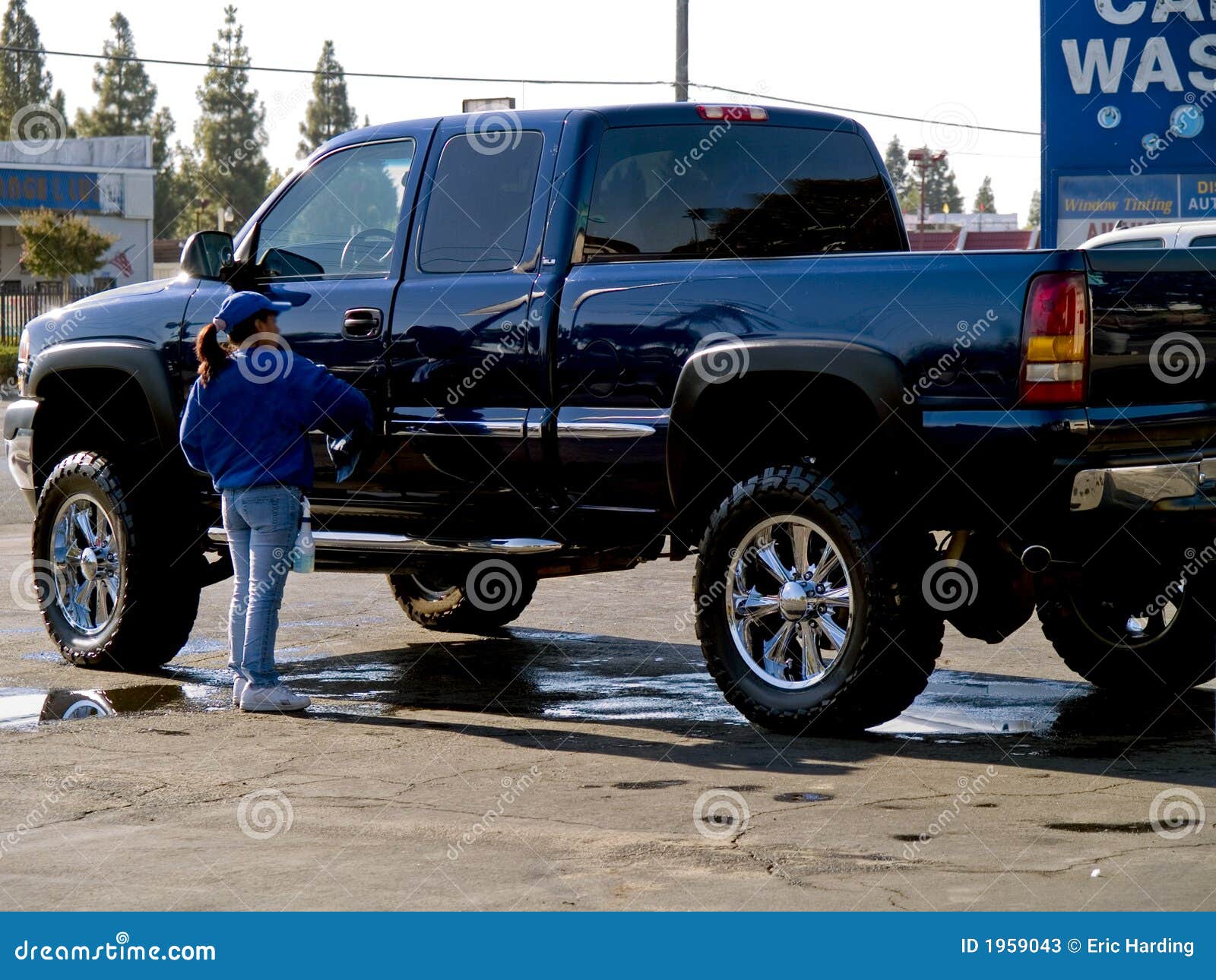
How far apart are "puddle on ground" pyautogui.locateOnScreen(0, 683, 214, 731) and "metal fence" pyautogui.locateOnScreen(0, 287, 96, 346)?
34385 millimetres

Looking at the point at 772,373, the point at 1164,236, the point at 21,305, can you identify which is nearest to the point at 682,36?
the point at 1164,236

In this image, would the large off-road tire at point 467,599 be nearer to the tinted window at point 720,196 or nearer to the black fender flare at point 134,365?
the black fender flare at point 134,365

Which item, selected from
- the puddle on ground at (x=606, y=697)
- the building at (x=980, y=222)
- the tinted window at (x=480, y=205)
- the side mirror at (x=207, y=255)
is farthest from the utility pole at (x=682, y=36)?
the building at (x=980, y=222)

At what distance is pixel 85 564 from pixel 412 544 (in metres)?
2.11

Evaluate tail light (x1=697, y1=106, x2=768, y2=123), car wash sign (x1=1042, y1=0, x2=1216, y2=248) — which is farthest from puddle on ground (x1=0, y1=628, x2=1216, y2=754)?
car wash sign (x1=1042, y1=0, x2=1216, y2=248)

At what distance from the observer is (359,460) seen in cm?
782

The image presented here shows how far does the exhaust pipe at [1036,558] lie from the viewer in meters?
6.22

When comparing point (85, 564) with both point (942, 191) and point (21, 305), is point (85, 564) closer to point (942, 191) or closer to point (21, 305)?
point (21, 305)

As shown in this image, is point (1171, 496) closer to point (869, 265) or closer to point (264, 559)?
point (869, 265)

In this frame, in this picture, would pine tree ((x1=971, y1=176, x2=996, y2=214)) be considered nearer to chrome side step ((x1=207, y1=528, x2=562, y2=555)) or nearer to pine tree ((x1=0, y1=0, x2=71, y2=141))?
pine tree ((x1=0, y1=0, x2=71, y2=141))

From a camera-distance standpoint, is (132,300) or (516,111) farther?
(132,300)

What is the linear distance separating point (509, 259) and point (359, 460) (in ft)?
3.56

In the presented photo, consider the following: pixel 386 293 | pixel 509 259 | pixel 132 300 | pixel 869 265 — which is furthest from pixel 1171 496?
pixel 132 300

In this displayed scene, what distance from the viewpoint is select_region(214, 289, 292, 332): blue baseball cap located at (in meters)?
7.48
